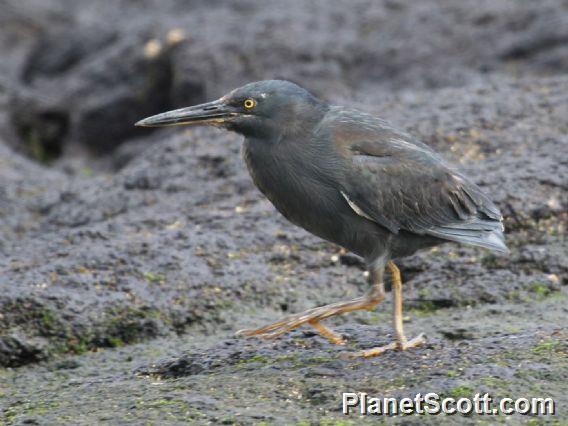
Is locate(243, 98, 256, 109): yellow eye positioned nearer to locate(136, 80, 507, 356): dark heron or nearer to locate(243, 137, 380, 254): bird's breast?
locate(136, 80, 507, 356): dark heron

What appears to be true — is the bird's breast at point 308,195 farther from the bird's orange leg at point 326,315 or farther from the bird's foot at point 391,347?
the bird's foot at point 391,347

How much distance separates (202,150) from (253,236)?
1362 mm

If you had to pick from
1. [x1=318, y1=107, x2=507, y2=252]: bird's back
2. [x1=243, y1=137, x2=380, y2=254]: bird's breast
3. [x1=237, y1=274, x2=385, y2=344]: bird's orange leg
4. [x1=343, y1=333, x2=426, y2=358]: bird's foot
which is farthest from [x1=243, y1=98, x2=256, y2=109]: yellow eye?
[x1=343, y1=333, x2=426, y2=358]: bird's foot

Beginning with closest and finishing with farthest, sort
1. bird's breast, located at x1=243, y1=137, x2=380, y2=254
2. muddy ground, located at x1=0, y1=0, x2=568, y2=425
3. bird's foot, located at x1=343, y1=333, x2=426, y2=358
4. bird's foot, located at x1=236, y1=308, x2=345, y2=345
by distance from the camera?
1. muddy ground, located at x1=0, y1=0, x2=568, y2=425
2. bird's foot, located at x1=343, y1=333, x2=426, y2=358
3. bird's breast, located at x1=243, y1=137, x2=380, y2=254
4. bird's foot, located at x1=236, y1=308, x2=345, y2=345

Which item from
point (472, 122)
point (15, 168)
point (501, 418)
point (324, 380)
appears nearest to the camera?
point (501, 418)

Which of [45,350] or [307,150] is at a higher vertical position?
[307,150]

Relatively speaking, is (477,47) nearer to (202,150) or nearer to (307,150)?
(202,150)

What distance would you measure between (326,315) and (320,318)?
0.13ft

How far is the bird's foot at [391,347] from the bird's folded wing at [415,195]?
1.77 ft

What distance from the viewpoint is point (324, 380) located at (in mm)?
4766

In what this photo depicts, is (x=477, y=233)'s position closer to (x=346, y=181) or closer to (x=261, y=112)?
(x=346, y=181)

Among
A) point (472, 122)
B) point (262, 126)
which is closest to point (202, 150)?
point (472, 122)

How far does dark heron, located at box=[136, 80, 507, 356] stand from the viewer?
5.21m

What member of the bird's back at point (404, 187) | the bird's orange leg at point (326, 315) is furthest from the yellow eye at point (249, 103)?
the bird's orange leg at point (326, 315)
